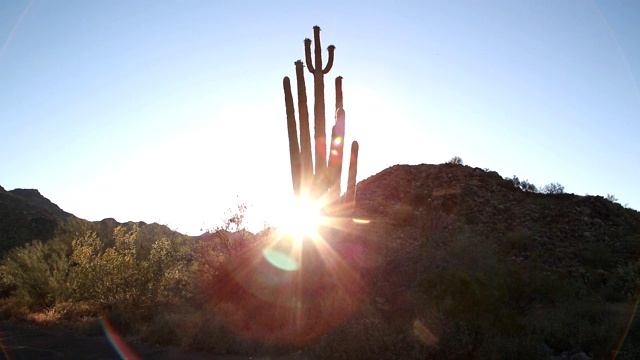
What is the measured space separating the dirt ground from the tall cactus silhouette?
30.7ft

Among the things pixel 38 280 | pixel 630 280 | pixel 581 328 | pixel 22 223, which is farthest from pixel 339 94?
pixel 22 223

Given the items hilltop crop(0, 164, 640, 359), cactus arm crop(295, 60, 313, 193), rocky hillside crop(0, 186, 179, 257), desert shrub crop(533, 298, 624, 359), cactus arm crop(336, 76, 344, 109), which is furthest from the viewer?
rocky hillside crop(0, 186, 179, 257)

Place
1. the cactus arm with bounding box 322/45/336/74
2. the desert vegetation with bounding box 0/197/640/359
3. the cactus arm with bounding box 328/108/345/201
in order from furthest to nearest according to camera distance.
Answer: the cactus arm with bounding box 322/45/336/74 < the cactus arm with bounding box 328/108/345/201 < the desert vegetation with bounding box 0/197/640/359

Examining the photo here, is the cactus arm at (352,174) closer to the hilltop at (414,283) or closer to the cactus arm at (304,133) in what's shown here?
the hilltop at (414,283)

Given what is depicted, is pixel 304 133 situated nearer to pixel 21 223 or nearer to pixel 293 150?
pixel 293 150

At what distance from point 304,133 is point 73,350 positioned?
11231 mm

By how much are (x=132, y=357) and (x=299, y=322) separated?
12.5 feet

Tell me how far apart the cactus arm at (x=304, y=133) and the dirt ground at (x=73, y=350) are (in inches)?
371

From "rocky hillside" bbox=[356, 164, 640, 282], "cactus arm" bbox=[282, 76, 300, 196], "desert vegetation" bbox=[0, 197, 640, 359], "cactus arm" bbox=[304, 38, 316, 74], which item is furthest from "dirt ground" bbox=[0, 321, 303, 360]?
"cactus arm" bbox=[304, 38, 316, 74]

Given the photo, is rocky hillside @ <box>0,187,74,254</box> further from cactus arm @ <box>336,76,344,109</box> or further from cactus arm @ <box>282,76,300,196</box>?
cactus arm @ <box>336,76,344,109</box>

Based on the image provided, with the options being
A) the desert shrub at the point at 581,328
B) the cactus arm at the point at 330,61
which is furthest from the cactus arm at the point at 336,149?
the desert shrub at the point at 581,328

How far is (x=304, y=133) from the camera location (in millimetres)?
20578

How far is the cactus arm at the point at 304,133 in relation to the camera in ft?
67.4

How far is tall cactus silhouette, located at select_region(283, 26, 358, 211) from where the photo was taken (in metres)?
20.4
